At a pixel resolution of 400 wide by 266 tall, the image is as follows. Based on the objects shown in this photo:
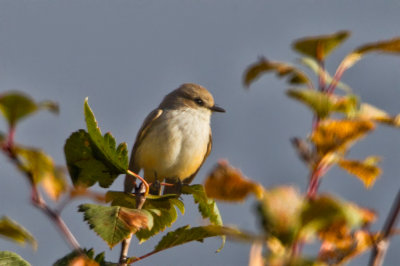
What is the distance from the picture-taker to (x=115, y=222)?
1911 millimetres

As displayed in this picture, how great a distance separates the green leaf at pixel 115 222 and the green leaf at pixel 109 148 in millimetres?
226

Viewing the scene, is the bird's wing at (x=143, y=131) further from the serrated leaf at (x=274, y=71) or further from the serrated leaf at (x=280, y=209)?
the serrated leaf at (x=280, y=209)

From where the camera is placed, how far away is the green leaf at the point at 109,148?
205cm

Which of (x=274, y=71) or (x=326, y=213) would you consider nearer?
(x=326, y=213)

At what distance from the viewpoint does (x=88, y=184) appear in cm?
220

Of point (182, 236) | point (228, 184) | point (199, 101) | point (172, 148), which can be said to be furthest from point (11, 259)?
point (199, 101)

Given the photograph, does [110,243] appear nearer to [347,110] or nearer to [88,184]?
[88,184]

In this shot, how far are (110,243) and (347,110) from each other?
93 cm

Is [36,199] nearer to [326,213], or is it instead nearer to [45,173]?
[45,173]

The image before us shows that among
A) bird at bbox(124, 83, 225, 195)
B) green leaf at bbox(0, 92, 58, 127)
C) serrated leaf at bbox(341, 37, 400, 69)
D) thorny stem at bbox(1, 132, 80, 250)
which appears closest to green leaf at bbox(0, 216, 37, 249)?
thorny stem at bbox(1, 132, 80, 250)

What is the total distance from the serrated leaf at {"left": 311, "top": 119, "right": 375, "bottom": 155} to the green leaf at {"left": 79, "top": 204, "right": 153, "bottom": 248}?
2.77 feet

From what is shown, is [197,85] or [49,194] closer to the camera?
[49,194]

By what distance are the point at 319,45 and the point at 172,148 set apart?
4.87 m

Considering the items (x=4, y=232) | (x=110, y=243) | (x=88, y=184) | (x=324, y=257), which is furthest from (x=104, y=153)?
(x=324, y=257)
